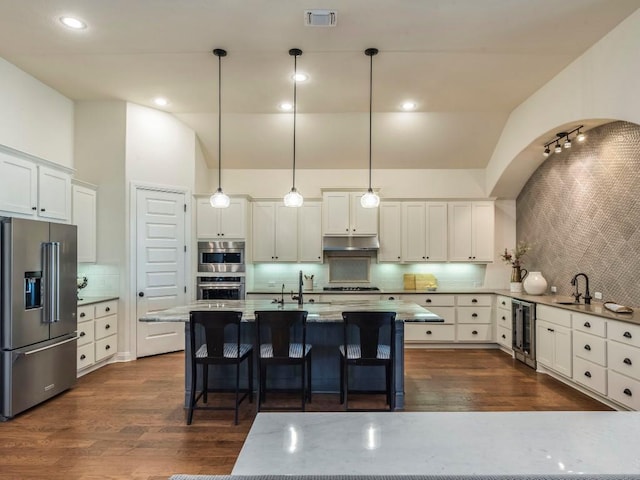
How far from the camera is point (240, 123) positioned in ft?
18.7

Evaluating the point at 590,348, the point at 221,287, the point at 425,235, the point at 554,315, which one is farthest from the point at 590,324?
the point at 221,287

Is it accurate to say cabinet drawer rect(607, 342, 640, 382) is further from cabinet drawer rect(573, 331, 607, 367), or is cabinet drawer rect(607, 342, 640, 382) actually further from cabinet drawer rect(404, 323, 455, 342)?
cabinet drawer rect(404, 323, 455, 342)

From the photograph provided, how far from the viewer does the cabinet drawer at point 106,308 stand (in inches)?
184

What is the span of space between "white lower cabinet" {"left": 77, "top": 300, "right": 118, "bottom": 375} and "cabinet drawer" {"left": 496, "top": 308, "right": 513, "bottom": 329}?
5.31 metres

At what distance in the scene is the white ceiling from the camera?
316cm

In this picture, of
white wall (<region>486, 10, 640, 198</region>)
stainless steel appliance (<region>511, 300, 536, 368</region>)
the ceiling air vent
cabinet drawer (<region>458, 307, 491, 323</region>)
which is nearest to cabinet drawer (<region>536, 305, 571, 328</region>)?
stainless steel appliance (<region>511, 300, 536, 368</region>)

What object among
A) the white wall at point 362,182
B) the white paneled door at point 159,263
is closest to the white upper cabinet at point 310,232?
the white wall at point 362,182

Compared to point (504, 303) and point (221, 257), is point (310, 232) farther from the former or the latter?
point (504, 303)

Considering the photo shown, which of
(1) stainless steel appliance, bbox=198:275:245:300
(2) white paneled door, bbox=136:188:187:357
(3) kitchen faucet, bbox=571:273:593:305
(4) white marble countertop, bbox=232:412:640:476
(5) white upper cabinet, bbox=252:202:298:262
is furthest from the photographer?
(5) white upper cabinet, bbox=252:202:298:262

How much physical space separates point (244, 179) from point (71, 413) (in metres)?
4.13

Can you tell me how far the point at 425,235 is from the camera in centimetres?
620

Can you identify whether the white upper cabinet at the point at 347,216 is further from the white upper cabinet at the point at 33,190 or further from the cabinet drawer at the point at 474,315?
the white upper cabinet at the point at 33,190

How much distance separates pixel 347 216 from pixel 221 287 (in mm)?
2225

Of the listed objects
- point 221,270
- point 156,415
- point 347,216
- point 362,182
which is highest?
point 362,182
